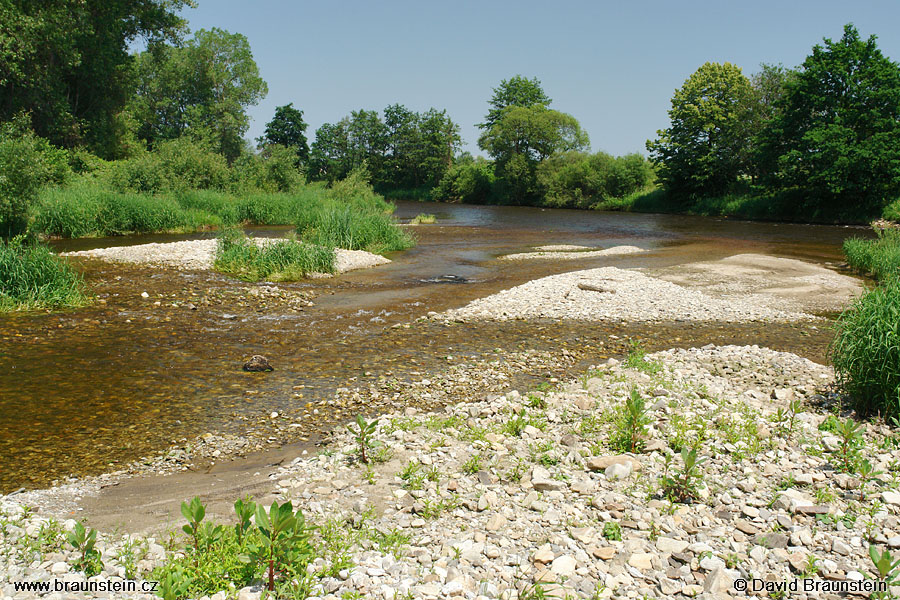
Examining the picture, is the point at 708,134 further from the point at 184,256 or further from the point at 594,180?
the point at 184,256

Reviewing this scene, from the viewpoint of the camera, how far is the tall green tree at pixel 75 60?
39656 millimetres

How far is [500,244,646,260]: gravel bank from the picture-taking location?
28.1 metres

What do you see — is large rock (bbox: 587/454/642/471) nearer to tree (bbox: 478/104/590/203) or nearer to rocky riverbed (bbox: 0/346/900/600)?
rocky riverbed (bbox: 0/346/900/600)

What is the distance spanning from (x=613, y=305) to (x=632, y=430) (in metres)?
9.09

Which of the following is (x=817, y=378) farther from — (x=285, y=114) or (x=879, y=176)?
(x=285, y=114)

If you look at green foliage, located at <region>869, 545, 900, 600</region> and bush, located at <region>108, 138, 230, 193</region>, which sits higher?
bush, located at <region>108, 138, 230, 193</region>

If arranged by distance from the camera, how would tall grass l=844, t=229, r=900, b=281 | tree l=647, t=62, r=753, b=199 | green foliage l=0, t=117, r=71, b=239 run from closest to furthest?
green foliage l=0, t=117, r=71, b=239 < tall grass l=844, t=229, r=900, b=281 < tree l=647, t=62, r=753, b=199

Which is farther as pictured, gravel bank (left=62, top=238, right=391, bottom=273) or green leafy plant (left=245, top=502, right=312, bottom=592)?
gravel bank (left=62, top=238, right=391, bottom=273)

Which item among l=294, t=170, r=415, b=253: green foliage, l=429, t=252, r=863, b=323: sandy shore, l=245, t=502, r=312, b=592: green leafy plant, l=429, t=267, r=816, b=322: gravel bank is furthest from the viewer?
l=294, t=170, r=415, b=253: green foliage

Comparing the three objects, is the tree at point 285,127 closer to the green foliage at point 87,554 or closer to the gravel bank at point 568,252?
the gravel bank at point 568,252

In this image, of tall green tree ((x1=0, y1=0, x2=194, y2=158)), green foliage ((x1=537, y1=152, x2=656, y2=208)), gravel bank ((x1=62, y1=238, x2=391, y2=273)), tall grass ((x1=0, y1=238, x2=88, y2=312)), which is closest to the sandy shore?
gravel bank ((x1=62, y1=238, x2=391, y2=273))

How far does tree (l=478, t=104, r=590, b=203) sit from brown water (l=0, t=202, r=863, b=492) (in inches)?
2457

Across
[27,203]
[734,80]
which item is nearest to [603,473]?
[27,203]

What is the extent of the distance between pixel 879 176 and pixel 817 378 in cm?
4366
